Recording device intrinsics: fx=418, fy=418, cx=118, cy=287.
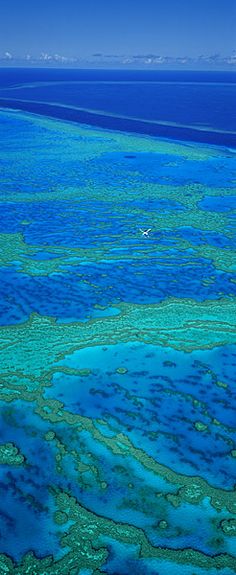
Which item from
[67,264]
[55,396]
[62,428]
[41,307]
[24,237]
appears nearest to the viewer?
[62,428]

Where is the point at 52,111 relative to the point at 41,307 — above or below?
above

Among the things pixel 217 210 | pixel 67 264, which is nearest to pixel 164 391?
pixel 67 264

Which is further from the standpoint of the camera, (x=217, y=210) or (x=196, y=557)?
(x=217, y=210)

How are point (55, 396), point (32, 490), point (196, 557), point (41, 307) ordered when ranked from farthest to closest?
point (41, 307) → point (55, 396) → point (32, 490) → point (196, 557)

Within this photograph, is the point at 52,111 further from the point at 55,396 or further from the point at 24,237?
the point at 55,396

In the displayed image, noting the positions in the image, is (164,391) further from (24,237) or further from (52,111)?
(52,111)

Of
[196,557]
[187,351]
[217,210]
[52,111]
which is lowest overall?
[196,557]

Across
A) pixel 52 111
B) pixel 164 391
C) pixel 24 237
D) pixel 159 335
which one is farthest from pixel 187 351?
pixel 52 111
